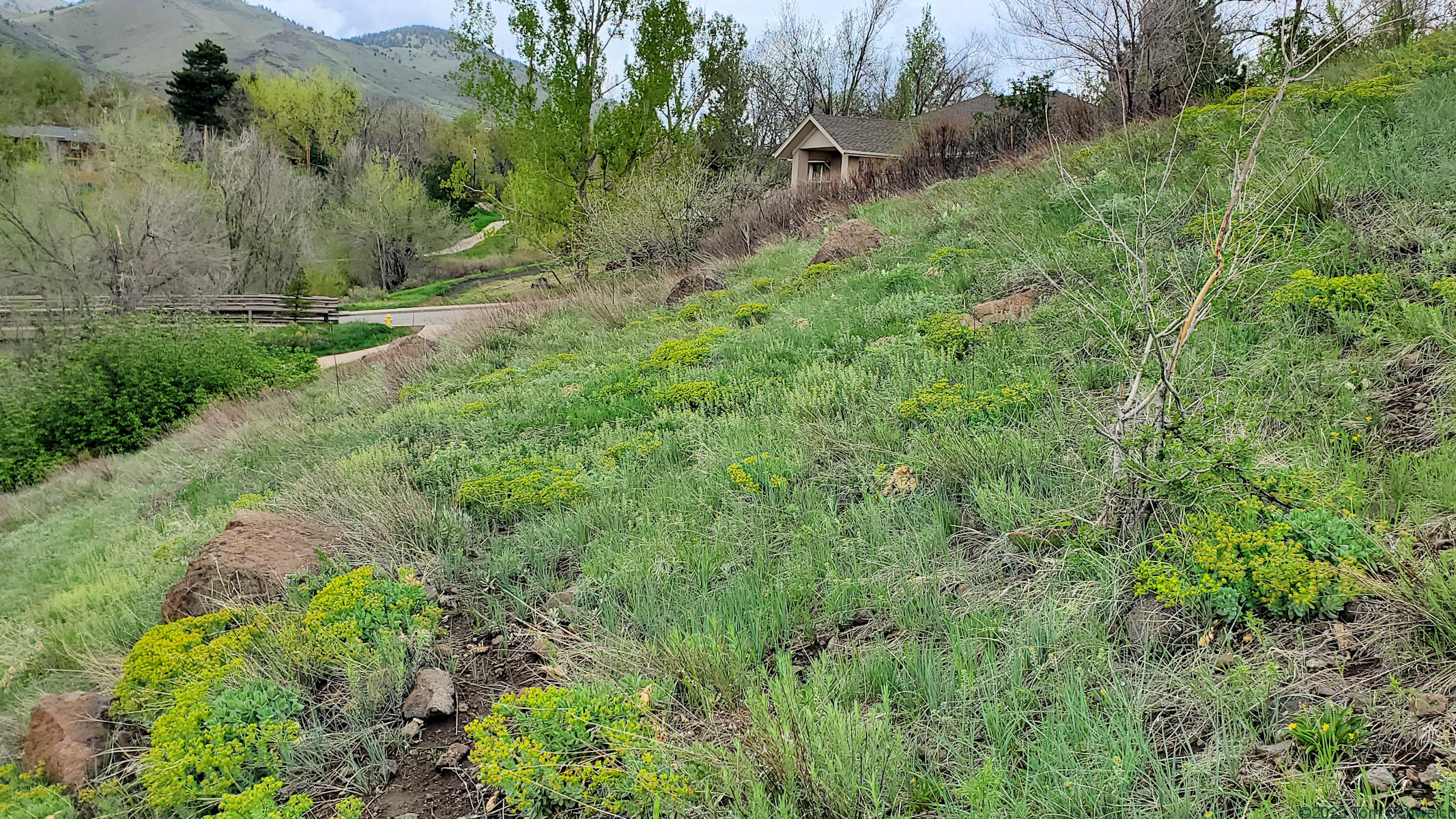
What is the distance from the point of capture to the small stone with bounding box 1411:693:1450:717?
165 centimetres

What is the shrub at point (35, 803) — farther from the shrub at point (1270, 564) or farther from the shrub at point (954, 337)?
the shrub at point (954, 337)

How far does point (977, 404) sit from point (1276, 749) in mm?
2202

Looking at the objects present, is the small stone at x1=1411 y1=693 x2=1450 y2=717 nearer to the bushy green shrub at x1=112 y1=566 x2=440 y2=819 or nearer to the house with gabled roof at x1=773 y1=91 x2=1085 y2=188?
the bushy green shrub at x1=112 y1=566 x2=440 y2=819

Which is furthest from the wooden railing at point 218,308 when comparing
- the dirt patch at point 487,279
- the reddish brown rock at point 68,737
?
the reddish brown rock at point 68,737

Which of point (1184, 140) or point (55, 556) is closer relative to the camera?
point (55, 556)

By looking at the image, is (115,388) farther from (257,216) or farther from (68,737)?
(257,216)

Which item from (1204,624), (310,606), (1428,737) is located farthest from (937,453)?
(310,606)

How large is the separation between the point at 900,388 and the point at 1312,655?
104 inches

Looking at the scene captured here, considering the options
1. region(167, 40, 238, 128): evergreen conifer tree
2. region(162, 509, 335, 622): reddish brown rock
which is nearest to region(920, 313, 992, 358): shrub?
region(162, 509, 335, 622): reddish brown rock

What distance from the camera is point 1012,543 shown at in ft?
9.02

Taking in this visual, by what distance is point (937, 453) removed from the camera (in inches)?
133

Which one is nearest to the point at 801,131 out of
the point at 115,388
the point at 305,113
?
the point at 115,388

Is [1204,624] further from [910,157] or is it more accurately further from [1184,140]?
[910,157]

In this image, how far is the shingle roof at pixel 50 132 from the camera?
41312 mm
